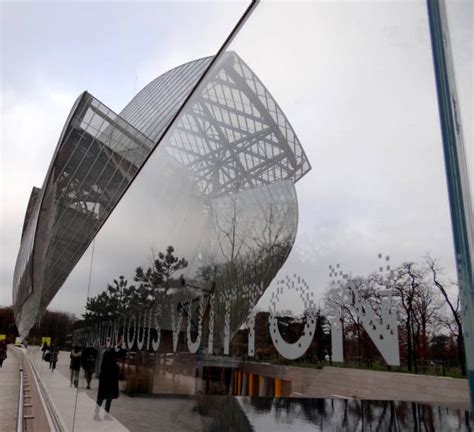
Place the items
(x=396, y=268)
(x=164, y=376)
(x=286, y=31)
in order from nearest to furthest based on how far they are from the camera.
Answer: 1. (x=396, y=268)
2. (x=286, y=31)
3. (x=164, y=376)

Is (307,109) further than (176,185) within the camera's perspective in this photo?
No

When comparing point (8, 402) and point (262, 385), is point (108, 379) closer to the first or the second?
point (262, 385)

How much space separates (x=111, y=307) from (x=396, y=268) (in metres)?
3.97

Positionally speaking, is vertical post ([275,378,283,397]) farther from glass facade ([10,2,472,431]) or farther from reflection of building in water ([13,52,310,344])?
reflection of building in water ([13,52,310,344])

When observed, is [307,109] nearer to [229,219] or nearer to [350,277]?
[350,277]

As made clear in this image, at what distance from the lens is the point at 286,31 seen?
168cm

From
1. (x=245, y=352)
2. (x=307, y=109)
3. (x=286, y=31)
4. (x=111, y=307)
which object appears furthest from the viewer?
(x=111, y=307)

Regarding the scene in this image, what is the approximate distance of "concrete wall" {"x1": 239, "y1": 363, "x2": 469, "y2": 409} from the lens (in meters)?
0.82

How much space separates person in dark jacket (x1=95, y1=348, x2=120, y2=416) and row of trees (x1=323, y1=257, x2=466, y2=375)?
7.87ft

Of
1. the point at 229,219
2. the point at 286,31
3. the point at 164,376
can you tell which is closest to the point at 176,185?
the point at 229,219

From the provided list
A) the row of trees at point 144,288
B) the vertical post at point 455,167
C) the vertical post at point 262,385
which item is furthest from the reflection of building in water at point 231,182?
the vertical post at point 455,167

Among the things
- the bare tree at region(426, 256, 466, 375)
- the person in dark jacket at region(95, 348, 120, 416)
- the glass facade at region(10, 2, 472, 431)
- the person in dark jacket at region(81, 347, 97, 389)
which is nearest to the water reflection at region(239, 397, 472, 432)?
the glass facade at region(10, 2, 472, 431)

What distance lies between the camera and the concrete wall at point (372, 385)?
82 cm

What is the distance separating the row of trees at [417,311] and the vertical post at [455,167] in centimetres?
5
